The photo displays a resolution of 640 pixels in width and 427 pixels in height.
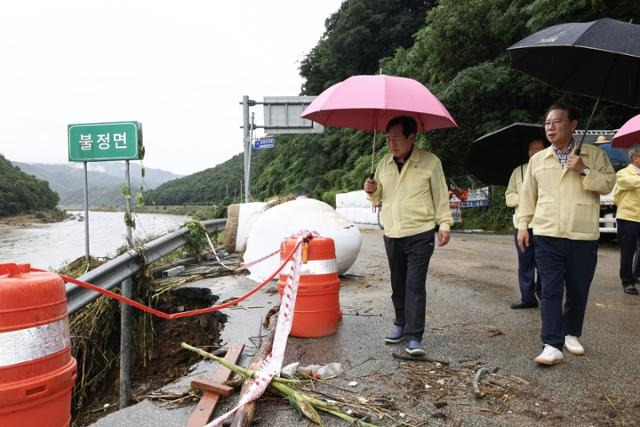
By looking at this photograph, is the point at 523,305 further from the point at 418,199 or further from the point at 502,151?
the point at 418,199

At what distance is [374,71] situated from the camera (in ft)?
132

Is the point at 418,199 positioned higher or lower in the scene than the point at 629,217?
higher

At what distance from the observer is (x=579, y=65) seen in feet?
13.5

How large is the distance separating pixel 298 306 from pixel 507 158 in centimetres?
334

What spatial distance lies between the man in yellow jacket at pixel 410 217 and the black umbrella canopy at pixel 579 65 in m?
1.16

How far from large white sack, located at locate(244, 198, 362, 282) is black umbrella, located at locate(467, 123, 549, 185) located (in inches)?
79.2

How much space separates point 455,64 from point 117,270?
19701mm

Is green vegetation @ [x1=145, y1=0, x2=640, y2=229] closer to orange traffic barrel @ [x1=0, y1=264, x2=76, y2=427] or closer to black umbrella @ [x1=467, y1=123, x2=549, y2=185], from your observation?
black umbrella @ [x1=467, y1=123, x2=549, y2=185]

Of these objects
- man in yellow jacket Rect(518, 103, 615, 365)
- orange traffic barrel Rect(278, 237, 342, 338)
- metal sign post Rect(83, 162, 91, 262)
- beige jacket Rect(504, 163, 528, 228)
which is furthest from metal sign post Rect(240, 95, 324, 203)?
man in yellow jacket Rect(518, 103, 615, 365)

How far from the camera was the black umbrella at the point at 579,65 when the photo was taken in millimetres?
3578

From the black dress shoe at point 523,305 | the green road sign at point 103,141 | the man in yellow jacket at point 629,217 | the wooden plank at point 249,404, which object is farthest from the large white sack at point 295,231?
the man in yellow jacket at point 629,217

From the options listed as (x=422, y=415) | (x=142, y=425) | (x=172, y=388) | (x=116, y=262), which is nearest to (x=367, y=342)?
(x=422, y=415)

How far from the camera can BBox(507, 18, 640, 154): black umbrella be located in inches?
141

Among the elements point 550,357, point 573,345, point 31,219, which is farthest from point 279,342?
point 31,219
